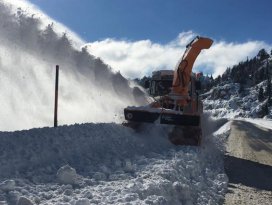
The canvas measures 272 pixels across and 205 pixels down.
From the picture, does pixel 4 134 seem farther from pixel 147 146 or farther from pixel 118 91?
pixel 118 91

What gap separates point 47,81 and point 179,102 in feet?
19.4

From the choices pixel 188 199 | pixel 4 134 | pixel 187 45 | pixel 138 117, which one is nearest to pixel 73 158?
pixel 4 134

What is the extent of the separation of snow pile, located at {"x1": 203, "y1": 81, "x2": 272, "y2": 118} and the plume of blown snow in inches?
5362

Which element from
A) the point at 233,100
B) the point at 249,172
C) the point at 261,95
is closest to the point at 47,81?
the point at 249,172

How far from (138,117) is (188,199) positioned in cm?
745

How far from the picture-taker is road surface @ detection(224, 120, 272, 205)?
1065cm

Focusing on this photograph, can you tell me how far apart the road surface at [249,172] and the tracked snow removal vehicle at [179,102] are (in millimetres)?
1702

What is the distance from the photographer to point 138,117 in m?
15.8

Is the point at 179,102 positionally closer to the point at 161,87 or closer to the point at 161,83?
the point at 161,87

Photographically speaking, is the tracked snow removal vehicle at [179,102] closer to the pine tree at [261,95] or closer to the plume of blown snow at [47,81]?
the plume of blown snow at [47,81]

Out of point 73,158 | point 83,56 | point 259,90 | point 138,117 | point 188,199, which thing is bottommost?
point 188,199

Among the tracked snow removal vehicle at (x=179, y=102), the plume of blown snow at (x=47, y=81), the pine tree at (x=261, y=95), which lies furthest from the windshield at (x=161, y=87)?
the pine tree at (x=261, y=95)

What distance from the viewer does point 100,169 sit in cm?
914

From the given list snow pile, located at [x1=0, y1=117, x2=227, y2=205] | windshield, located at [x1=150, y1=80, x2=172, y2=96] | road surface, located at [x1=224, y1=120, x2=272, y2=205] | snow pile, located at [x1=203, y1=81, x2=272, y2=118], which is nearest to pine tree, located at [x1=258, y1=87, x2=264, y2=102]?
snow pile, located at [x1=203, y1=81, x2=272, y2=118]
